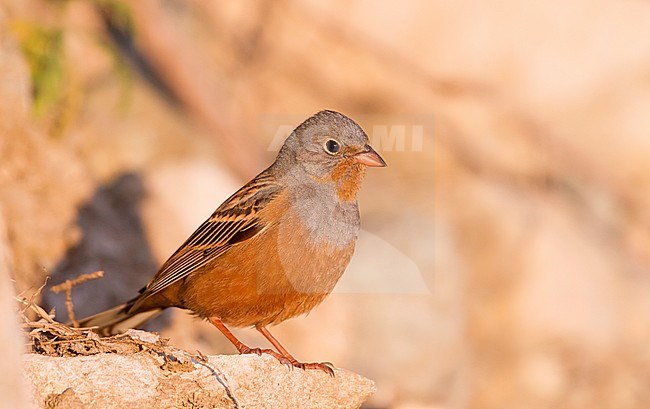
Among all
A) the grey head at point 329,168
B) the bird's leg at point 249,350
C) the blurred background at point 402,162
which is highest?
the blurred background at point 402,162

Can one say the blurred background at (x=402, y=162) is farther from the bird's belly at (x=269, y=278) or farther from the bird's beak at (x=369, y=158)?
the bird's beak at (x=369, y=158)

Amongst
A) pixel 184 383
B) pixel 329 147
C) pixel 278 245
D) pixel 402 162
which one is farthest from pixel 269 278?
pixel 402 162

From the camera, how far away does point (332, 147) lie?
6.05 metres

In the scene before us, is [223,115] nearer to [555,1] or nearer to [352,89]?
[352,89]

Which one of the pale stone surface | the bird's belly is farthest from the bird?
the pale stone surface

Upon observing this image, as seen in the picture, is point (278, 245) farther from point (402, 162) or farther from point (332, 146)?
point (402, 162)

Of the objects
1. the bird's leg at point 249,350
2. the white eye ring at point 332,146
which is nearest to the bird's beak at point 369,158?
the white eye ring at point 332,146

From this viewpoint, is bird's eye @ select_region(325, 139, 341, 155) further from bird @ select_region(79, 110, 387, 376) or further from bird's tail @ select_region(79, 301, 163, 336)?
bird's tail @ select_region(79, 301, 163, 336)

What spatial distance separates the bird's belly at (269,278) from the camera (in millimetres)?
5648

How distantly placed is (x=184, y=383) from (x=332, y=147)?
187cm

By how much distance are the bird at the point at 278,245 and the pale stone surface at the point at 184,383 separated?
0.22 metres

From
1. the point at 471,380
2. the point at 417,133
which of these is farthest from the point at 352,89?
the point at 471,380

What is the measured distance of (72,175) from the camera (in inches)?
333

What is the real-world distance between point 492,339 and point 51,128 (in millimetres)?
5613
